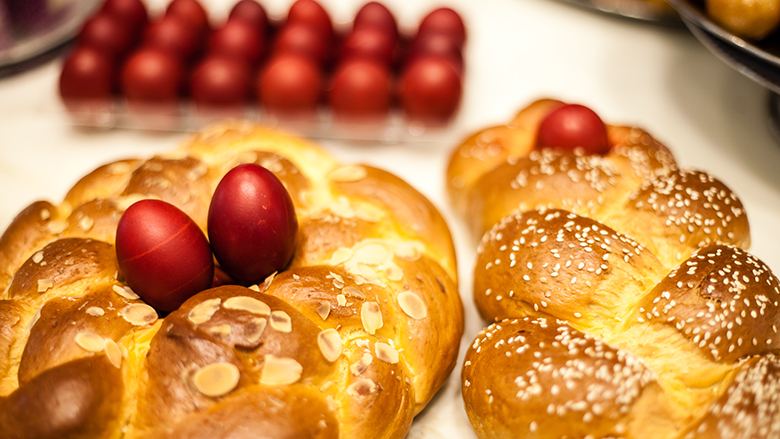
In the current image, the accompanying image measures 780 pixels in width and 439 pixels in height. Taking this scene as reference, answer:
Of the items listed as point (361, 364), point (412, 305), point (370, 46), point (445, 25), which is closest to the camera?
point (361, 364)

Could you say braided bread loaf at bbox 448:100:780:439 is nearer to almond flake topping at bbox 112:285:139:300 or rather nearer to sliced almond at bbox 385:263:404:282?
sliced almond at bbox 385:263:404:282

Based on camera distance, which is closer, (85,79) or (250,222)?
(250,222)

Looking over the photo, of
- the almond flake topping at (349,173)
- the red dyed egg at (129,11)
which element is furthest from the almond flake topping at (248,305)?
the red dyed egg at (129,11)

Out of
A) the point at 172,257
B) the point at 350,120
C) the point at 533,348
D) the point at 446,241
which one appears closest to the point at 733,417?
the point at 533,348

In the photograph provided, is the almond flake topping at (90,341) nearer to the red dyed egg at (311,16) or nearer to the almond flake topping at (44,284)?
the almond flake topping at (44,284)

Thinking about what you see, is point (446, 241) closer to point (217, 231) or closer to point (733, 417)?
point (217, 231)

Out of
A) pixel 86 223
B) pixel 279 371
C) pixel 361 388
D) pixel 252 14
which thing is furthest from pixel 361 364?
pixel 252 14

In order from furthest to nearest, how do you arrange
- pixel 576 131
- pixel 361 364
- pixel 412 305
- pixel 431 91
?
pixel 431 91 < pixel 576 131 < pixel 412 305 < pixel 361 364

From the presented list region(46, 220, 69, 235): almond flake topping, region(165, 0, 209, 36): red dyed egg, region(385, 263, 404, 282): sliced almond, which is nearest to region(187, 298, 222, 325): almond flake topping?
region(385, 263, 404, 282): sliced almond

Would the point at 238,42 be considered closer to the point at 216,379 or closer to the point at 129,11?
the point at 129,11
